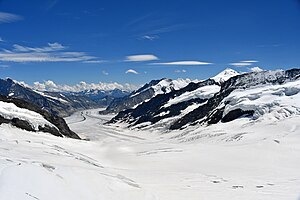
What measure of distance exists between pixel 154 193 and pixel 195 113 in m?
97.6

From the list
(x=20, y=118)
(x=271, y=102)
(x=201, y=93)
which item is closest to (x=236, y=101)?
(x=271, y=102)

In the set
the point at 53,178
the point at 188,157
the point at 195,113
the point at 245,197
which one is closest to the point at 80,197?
the point at 53,178

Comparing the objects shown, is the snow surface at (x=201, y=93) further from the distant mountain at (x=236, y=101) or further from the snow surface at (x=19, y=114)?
the snow surface at (x=19, y=114)

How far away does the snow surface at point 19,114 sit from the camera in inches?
1827

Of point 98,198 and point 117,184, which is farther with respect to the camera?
point 117,184

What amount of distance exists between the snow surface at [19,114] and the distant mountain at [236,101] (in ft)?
162

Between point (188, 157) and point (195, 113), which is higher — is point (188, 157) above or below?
below

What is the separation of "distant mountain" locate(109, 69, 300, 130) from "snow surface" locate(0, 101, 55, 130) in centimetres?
4930

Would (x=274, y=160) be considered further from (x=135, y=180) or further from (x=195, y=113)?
(x=195, y=113)

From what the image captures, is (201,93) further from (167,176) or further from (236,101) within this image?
(167,176)

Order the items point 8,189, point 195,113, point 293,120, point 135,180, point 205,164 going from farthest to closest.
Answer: point 195,113 < point 293,120 < point 205,164 < point 135,180 < point 8,189

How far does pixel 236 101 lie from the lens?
92500mm

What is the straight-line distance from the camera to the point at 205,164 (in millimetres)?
31875

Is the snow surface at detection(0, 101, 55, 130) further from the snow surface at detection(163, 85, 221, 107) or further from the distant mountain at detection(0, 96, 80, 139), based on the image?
the snow surface at detection(163, 85, 221, 107)
